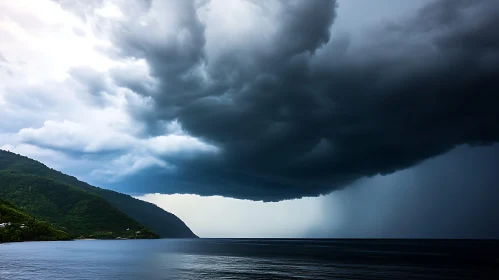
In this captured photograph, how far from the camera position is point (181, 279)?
73188 millimetres

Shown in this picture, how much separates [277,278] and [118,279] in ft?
116

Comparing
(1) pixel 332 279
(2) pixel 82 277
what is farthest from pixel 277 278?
(2) pixel 82 277

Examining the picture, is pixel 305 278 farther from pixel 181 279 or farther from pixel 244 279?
pixel 181 279

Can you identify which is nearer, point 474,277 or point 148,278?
point 148,278

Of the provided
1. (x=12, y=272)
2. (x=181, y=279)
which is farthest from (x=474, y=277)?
(x=12, y=272)

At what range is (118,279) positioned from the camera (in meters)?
73.6

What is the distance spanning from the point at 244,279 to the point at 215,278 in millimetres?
6906

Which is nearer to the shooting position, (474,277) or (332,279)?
(332,279)

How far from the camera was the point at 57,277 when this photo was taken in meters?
75.9

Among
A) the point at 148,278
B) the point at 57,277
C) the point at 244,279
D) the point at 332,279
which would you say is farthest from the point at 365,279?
the point at 57,277

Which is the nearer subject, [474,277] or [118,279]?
[118,279]

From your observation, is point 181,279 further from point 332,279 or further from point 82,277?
point 332,279

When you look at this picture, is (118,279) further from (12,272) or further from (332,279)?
(332,279)

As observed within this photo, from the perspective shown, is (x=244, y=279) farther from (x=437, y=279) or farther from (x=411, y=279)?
(x=437, y=279)
